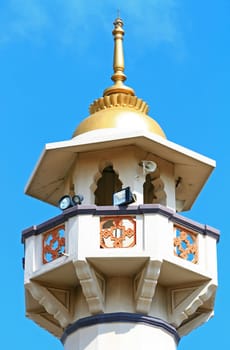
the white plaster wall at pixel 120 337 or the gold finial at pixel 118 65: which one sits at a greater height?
the gold finial at pixel 118 65

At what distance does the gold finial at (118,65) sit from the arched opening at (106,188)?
1638 mm

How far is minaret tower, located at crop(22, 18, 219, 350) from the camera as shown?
2609 cm

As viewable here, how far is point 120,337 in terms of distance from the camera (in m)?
26.0

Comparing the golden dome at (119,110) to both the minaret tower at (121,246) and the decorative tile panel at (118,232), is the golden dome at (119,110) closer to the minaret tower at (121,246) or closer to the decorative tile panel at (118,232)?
the minaret tower at (121,246)

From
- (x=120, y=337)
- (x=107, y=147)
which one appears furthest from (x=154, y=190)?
(x=120, y=337)

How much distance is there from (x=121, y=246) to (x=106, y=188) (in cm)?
325

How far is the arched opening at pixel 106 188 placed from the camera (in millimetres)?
29047

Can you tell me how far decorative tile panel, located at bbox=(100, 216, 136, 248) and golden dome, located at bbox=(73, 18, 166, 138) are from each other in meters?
2.13

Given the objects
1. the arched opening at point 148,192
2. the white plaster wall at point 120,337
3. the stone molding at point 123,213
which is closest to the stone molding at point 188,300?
the white plaster wall at point 120,337

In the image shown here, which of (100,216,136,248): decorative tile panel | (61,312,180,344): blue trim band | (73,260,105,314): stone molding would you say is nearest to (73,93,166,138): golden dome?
(100,216,136,248): decorative tile panel

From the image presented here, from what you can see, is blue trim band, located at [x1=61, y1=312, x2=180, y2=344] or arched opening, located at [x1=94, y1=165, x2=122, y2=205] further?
arched opening, located at [x1=94, y1=165, x2=122, y2=205]

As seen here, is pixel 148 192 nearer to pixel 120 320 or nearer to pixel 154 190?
pixel 154 190

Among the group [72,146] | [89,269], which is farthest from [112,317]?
[72,146]

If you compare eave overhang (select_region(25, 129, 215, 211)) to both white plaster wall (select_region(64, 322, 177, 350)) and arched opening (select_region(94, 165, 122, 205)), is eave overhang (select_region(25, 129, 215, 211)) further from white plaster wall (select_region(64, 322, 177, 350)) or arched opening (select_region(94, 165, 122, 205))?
white plaster wall (select_region(64, 322, 177, 350))
